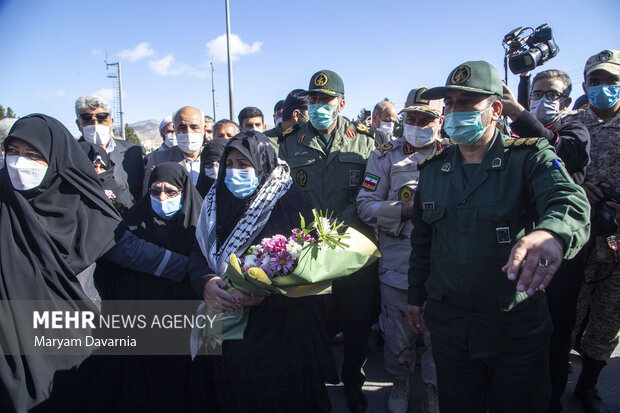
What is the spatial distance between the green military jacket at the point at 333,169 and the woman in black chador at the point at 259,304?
2.82 ft

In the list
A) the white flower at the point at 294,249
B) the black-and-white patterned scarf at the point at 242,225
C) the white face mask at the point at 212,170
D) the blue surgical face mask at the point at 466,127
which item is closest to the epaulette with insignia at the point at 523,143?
the blue surgical face mask at the point at 466,127

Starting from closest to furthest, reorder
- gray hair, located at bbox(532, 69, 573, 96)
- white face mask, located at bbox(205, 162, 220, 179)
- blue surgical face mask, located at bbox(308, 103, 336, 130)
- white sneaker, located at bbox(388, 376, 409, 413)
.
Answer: white sneaker, located at bbox(388, 376, 409, 413) → gray hair, located at bbox(532, 69, 573, 96) → blue surgical face mask, located at bbox(308, 103, 336, 130) → white face mask, located at bbox(205, 162, 220, 179)

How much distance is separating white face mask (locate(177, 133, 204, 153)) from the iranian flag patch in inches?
90.7

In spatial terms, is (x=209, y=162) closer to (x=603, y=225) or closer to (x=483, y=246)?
(x=483, y=246)

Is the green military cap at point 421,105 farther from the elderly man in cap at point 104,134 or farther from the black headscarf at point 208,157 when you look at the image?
the elderly man in cap at point 104,134

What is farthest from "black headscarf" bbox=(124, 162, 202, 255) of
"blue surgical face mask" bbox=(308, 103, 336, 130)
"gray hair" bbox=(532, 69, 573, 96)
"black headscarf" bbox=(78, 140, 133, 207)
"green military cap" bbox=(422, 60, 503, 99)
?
"gray hair" bbox=(532, 69, 573, 96)

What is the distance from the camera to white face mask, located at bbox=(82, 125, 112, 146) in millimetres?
4375

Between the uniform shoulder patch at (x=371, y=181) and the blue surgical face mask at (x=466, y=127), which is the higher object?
the blue surgical face mask at (x=466, y=127)

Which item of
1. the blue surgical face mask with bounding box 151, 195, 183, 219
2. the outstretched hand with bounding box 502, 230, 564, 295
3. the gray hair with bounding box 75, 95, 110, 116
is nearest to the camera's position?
the outstretched hand with bounding box 502, 230, 564, 295

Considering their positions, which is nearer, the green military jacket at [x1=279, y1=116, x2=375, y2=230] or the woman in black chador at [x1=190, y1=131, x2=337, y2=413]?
the woman in black chador at [x1=190, y1=131, x2=337, y2=413]

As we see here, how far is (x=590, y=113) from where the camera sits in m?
3.19

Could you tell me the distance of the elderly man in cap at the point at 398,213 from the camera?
3.05 meters

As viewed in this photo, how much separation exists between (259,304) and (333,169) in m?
1.54

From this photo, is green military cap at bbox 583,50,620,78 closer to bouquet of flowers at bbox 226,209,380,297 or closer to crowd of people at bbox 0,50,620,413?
crowd of people at bbox 0,50,620,413
